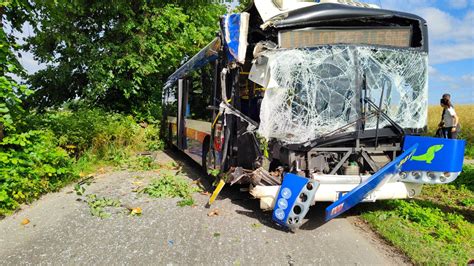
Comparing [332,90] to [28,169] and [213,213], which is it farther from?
[28,169]

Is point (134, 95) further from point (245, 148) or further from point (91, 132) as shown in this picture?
point (245, 148)

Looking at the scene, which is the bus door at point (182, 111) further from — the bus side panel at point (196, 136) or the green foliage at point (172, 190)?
the green foliage at point (172, 190)

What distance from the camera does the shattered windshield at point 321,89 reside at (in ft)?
17.0

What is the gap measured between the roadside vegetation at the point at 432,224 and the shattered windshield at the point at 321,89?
144cm

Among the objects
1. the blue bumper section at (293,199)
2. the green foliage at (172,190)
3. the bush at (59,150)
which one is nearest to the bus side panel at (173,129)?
the bush at (59,150)

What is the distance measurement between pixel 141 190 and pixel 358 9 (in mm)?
5044

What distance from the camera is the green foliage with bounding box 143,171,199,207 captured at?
664 cm

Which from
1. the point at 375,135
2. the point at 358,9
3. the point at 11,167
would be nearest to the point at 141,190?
the point at 11,167

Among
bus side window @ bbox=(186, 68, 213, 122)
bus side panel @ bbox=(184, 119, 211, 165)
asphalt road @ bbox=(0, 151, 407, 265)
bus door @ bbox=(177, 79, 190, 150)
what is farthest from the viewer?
bus door @ bbox=(177, 79, 190, 150)

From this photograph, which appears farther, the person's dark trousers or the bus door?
the bus door

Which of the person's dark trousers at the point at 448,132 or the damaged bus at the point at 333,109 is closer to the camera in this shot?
the damaged bus at the point at 333,109

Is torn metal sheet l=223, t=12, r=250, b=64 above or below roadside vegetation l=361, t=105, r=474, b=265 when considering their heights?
above

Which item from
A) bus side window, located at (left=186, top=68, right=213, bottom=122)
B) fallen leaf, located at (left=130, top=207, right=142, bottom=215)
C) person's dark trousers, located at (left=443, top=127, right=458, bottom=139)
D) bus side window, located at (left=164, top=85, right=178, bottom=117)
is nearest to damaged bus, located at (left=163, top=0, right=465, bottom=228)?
fallen leaf, located at (left=130, top=207, right=142, bottom=215)

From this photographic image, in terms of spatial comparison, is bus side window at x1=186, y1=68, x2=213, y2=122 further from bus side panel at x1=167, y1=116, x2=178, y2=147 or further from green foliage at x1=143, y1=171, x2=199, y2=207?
bus side panel at x1=167, y1=116, x2=178, y2=147
